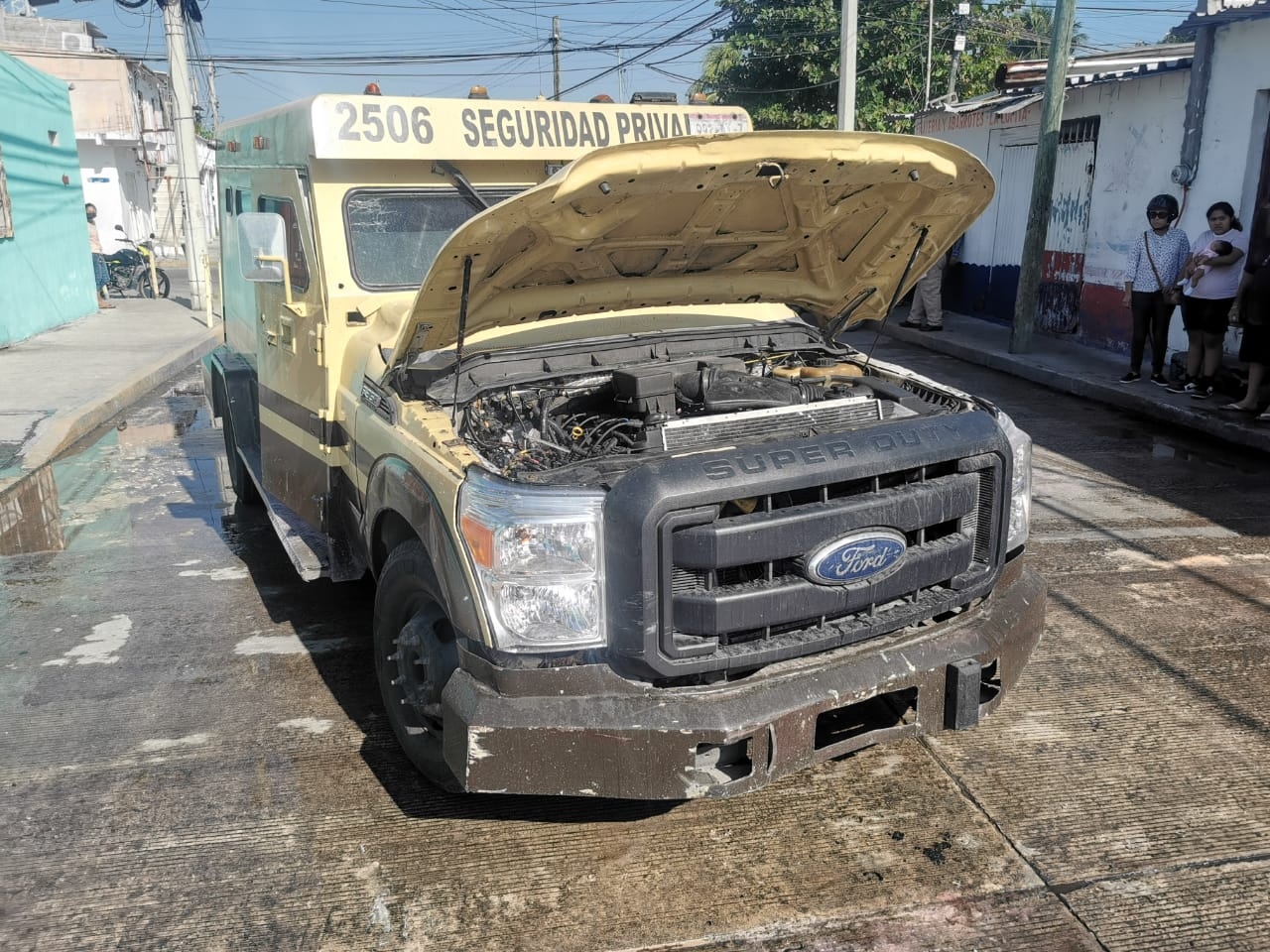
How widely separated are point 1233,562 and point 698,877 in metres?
3.91

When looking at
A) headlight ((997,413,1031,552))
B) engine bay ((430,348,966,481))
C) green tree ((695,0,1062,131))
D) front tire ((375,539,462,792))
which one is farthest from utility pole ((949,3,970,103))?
front tire ((375,539,462,792))

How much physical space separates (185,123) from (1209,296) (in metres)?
14.0

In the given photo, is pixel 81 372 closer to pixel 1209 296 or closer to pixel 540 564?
pixel 540 564

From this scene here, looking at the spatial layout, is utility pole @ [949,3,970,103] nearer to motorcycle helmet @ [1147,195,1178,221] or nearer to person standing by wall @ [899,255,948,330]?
person standing by wall @ [899,255,948,330]

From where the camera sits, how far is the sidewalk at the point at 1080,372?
8344 millimetres

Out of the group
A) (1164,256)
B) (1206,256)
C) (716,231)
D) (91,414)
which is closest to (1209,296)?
(1206,256)

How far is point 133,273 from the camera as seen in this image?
2070cm

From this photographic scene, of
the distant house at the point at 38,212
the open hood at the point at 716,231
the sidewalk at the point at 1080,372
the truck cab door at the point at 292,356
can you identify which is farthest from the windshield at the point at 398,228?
the distant house at the point at 38,212

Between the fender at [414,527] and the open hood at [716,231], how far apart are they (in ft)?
1.53

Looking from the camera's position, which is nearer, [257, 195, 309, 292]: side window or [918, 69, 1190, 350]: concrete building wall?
[257, 195, 309, 292]: side window

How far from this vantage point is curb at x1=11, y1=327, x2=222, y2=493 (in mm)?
8180

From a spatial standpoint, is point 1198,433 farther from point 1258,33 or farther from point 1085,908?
point 1085,908

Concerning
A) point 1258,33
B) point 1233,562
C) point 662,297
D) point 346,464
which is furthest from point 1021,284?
point 346,464

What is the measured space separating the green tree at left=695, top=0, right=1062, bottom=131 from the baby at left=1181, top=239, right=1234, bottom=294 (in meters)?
13.8
